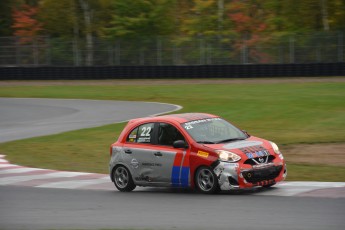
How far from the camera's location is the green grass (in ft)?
60.1

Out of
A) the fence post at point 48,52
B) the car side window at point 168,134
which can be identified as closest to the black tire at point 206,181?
Answer: the car side window at point 168,134

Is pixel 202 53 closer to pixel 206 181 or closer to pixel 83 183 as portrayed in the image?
pixel 83 183

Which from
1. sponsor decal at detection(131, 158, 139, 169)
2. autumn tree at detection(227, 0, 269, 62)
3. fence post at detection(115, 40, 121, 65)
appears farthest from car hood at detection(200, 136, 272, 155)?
autumn tree at detection(227, 0, 269, 62)

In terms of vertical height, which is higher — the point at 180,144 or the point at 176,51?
the point at 176,51

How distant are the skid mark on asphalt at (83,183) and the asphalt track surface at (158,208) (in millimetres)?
19

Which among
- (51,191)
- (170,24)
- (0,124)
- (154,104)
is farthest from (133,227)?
(170,24)

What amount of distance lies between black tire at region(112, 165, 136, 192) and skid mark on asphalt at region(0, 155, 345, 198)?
0.24 m

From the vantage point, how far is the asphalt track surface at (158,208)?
29.8 ft

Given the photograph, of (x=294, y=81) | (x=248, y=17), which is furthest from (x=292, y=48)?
(x=248, y=17)

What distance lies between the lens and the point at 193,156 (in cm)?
1178

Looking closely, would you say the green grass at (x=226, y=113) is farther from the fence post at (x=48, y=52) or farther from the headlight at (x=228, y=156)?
the fence post at (x=48, y=52)

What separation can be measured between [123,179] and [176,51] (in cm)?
3569

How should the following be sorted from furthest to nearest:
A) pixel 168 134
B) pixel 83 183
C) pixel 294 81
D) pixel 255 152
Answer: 1. pixel 294 81
2. pixel 83 183
3. pixel 168 134
4. pixel 255 152

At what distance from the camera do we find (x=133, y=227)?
29.7ft
